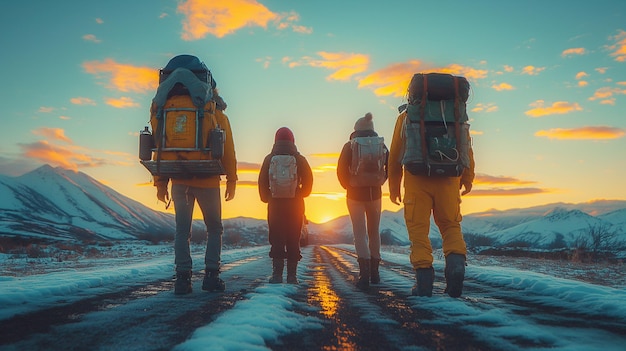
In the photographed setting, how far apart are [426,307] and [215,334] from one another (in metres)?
2.01

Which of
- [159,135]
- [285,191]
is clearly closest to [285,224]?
[285,191]

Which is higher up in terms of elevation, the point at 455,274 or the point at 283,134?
the point at 283,134

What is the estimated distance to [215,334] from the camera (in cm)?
228

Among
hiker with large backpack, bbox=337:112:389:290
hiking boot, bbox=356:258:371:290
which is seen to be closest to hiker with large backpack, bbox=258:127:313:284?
hiker with large backpack, bbox=337:112:389:290

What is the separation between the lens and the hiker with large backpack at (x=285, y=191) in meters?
6.14

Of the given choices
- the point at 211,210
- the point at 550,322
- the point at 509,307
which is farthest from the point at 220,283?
the point at 550,322

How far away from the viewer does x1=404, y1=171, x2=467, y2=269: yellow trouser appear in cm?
469

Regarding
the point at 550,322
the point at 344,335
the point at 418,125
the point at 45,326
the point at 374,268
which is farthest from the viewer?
the point at 374,268

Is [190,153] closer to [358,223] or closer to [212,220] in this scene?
[212,220]

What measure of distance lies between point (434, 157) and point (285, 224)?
8.60 ft

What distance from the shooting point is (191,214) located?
5.24 m

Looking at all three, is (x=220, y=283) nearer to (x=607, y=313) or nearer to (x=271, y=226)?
(x=271, y=226)

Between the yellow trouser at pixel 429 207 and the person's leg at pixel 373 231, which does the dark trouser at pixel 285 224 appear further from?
the yellow trouser at pixel 429 207

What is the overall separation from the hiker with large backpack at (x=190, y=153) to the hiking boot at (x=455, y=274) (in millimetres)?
2509
